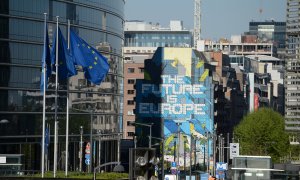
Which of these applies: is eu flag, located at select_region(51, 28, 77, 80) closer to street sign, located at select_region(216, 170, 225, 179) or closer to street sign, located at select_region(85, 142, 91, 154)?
street sign, located at select_region(85, 142, 91, 154)

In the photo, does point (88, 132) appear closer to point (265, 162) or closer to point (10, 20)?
point (10, 20)

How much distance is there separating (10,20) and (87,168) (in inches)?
954

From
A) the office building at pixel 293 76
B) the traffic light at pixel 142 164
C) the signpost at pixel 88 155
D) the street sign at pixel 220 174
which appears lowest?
the street sign at pixel 220 174

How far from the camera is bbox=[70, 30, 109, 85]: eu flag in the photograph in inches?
3927

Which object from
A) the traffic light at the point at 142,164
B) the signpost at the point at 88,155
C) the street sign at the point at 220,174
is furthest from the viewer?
the street sign at the point at 220,174

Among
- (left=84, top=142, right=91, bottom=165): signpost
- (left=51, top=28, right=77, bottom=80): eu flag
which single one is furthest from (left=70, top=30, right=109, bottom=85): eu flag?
(left=84, top=142, right=91, bottom=165): signpost

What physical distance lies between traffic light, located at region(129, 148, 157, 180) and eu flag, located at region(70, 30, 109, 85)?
42170 mm

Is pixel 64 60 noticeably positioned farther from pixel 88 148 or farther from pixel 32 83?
pixel 88 148

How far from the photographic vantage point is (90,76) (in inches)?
3917

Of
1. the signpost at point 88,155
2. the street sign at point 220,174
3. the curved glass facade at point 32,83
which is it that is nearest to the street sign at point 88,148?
the signpost at point 88,155

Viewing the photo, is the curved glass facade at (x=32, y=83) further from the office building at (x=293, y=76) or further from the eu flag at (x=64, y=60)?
the office building at (x=293, y=76)

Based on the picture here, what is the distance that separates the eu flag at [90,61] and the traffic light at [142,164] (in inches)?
1660

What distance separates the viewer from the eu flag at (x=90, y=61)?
327 feet

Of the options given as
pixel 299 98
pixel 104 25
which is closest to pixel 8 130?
pixel 104 25
